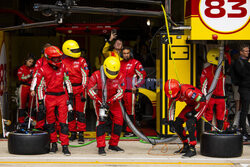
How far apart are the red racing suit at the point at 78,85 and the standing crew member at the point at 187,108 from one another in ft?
7.61

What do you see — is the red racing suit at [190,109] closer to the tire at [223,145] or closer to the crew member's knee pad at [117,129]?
the tire at [223,145]

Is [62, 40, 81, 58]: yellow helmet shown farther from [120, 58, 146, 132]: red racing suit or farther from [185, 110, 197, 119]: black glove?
[185, 110, 197, 119]: black glove

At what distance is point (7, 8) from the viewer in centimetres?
1529

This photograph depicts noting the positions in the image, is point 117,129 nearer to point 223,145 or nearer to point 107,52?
point 223,145

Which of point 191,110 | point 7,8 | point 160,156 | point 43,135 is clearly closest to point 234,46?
point 191,110

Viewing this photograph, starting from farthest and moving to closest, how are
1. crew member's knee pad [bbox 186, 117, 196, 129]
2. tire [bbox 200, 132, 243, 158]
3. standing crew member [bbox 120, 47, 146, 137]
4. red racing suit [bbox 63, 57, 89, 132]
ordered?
1. standing crew member [bbox 120, 47, 146, 137]
2. red racing suit [bbox 63, 57, 89, 132]
3. crew member's knee pad [bbox 186, 117, 196, 129]
4. tire [bbox 200, 132, 243, 158]

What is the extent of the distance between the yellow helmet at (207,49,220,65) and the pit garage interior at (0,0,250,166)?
0.31 meters

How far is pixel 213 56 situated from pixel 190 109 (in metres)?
1.70

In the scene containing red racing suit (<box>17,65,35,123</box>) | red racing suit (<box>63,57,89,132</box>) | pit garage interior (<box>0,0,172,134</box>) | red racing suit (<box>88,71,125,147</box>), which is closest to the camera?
red racing suit (<box>88,71,125,147</box>)

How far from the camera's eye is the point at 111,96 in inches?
387

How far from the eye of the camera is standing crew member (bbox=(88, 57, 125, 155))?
9.52 m

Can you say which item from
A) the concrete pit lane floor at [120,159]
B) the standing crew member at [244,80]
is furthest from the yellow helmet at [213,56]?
the concrete pit lane floor at [120,159]

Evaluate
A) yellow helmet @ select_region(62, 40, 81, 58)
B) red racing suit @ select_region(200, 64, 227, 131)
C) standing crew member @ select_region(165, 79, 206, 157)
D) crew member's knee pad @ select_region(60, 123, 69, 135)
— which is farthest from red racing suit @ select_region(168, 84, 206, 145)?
yellow helmet @ select_region(62, 40, 81, 58)

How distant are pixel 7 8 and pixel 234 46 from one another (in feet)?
22.7
